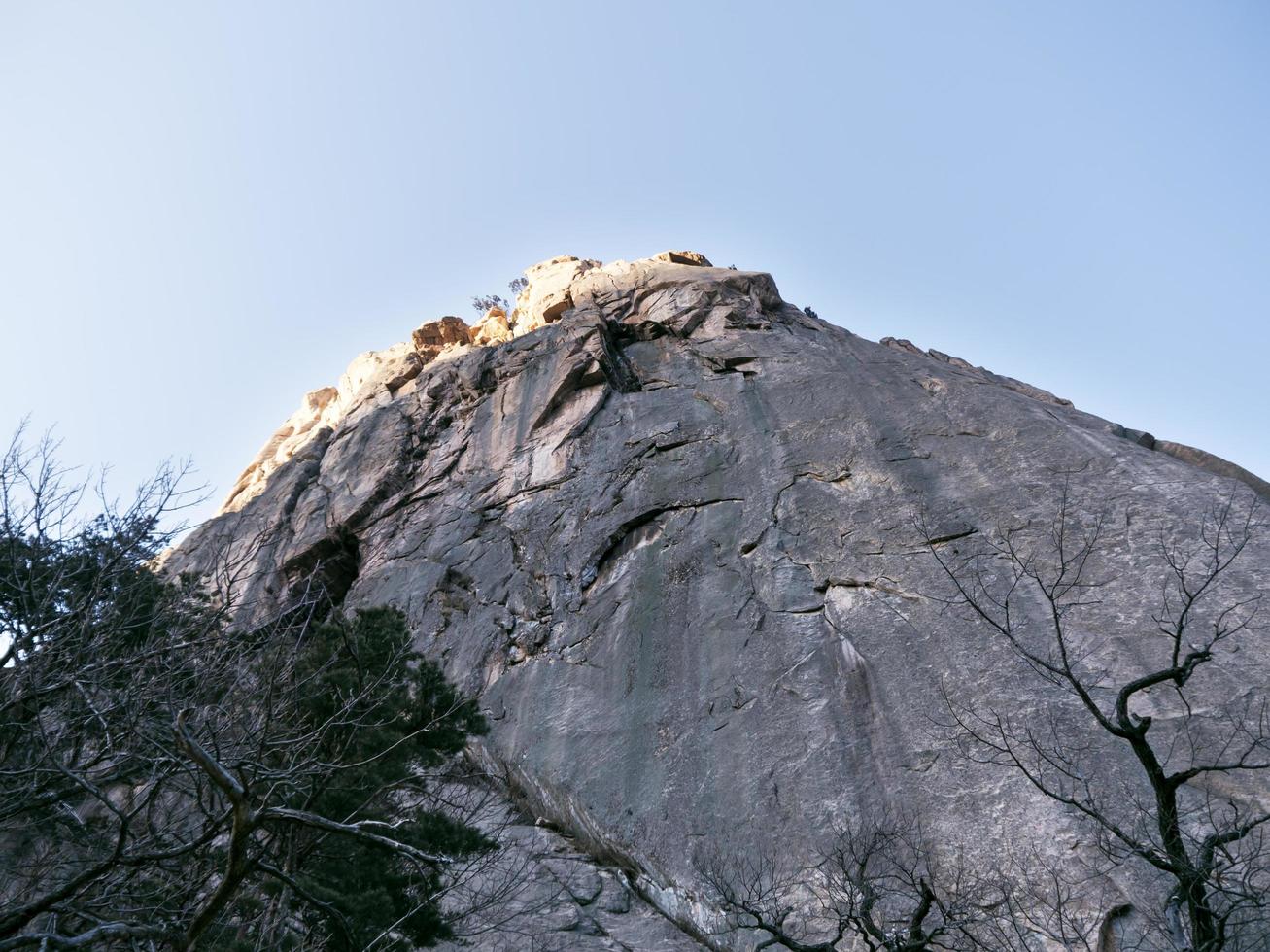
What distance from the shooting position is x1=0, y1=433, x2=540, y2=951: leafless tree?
6434 mm

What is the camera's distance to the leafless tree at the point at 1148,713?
916 cm

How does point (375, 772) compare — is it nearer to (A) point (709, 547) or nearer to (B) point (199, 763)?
(B) point (199, 763)

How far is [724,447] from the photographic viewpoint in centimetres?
2044

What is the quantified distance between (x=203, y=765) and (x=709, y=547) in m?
13.4

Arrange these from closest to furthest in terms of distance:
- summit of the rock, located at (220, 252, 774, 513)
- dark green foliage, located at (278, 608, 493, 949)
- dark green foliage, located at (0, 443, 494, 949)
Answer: dark green foliage, located at (0, 443, 494, 949)
dark green foliage, located at (278, 608, 493, 949)
summit of the rock, located at (220, 252, 774, 513)

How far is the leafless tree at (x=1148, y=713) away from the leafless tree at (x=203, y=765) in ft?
20.6

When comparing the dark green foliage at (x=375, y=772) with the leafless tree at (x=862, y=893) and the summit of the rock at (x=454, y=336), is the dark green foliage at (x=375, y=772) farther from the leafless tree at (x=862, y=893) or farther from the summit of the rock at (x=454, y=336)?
the summit of the rock at (x=454, y=336)

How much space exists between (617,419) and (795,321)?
684cm

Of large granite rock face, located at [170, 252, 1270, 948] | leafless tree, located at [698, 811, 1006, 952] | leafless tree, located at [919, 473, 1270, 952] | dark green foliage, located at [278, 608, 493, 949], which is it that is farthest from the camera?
large granite rock face, located at [170, 252, 1270, 948]

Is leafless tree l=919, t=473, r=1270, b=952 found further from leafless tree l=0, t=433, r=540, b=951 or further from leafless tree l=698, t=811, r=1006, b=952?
leafless tree l=0, t=433, r=540, b=951

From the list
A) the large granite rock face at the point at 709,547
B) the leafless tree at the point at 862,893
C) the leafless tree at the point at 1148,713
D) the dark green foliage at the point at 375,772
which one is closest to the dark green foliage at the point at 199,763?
the dark green foliage at the point at 375,772

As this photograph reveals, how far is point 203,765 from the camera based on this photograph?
5.10 m

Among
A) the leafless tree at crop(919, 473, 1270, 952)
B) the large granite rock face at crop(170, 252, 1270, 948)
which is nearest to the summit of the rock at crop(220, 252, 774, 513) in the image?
the large granite rock face at crop(170, 252, 1270, 948)

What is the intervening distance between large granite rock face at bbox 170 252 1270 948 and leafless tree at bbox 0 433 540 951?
Answer: 1623 mm
